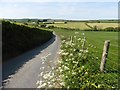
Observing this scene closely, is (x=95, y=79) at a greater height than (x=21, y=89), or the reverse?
(x=95, y=79)

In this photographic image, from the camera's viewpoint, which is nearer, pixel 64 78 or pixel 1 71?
pixel 64 78

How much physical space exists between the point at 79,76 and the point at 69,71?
14.8 inches

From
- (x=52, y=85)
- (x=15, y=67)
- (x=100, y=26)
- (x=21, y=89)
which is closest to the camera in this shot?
(x=52, y=85)

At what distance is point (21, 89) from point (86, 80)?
155 inches

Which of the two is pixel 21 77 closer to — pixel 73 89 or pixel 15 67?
pixel 15 67

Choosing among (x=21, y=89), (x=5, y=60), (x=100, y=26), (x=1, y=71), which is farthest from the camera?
(x=100, y=26)

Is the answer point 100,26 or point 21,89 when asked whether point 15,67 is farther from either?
point 100,26

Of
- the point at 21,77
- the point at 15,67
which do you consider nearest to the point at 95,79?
the point at 21,77

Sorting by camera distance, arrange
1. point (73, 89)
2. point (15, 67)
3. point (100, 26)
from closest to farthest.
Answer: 1. point (73, 89)
2. point (15, 67)
3. point (100, 26)

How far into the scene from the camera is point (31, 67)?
19516 mm

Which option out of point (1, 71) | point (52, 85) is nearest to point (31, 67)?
point (1, 71)

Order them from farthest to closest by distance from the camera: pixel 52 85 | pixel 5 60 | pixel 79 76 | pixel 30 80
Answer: pixel 5 60 < pixel 30 80 < pixel 79 76 < pixel 52 85

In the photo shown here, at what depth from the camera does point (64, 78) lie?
30.6 ft

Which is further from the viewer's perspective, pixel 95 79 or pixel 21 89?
pixel 21 89
